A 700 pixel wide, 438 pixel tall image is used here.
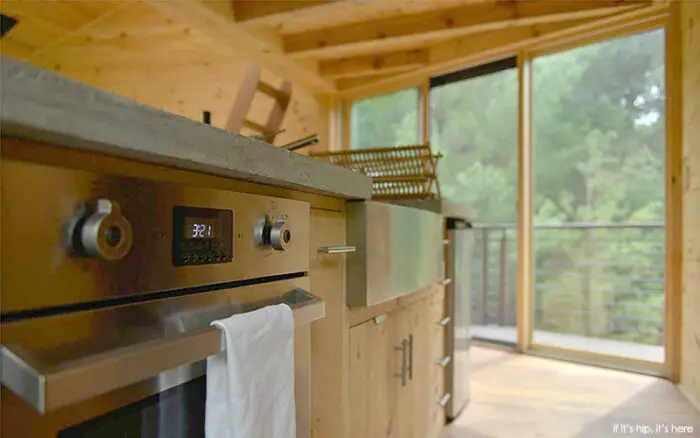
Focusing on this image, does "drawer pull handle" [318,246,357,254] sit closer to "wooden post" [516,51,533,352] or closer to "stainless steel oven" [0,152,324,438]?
"stainless steel oven" [0,152,324,438]

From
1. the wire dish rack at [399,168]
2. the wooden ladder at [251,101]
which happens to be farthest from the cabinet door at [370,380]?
the wooden ladder at [251,101]

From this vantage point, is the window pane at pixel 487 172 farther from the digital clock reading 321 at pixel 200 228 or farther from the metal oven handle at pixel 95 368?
the metal oven handle at pixel 95 368

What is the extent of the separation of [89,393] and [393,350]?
1001 millimetres

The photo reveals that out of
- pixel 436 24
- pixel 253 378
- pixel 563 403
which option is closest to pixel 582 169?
pixel 436 24

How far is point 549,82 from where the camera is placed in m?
3.33

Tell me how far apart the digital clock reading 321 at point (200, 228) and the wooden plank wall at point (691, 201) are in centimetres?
272

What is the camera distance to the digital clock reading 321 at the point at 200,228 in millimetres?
567

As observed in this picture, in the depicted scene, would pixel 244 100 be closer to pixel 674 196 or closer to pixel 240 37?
pixel 240 37

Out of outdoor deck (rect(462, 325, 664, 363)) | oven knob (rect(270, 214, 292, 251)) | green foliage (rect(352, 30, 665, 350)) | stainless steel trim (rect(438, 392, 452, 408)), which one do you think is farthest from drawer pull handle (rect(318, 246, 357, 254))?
outdoor deck (rect(462, 325, 664, 363))

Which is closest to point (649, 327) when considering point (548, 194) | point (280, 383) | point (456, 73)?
point (548, 194)

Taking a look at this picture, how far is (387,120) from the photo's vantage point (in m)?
4.32

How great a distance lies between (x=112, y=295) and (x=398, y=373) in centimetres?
103

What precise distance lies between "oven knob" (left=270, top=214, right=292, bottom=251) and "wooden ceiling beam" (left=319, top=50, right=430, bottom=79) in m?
3.45

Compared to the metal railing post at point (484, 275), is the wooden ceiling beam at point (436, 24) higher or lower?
higher
